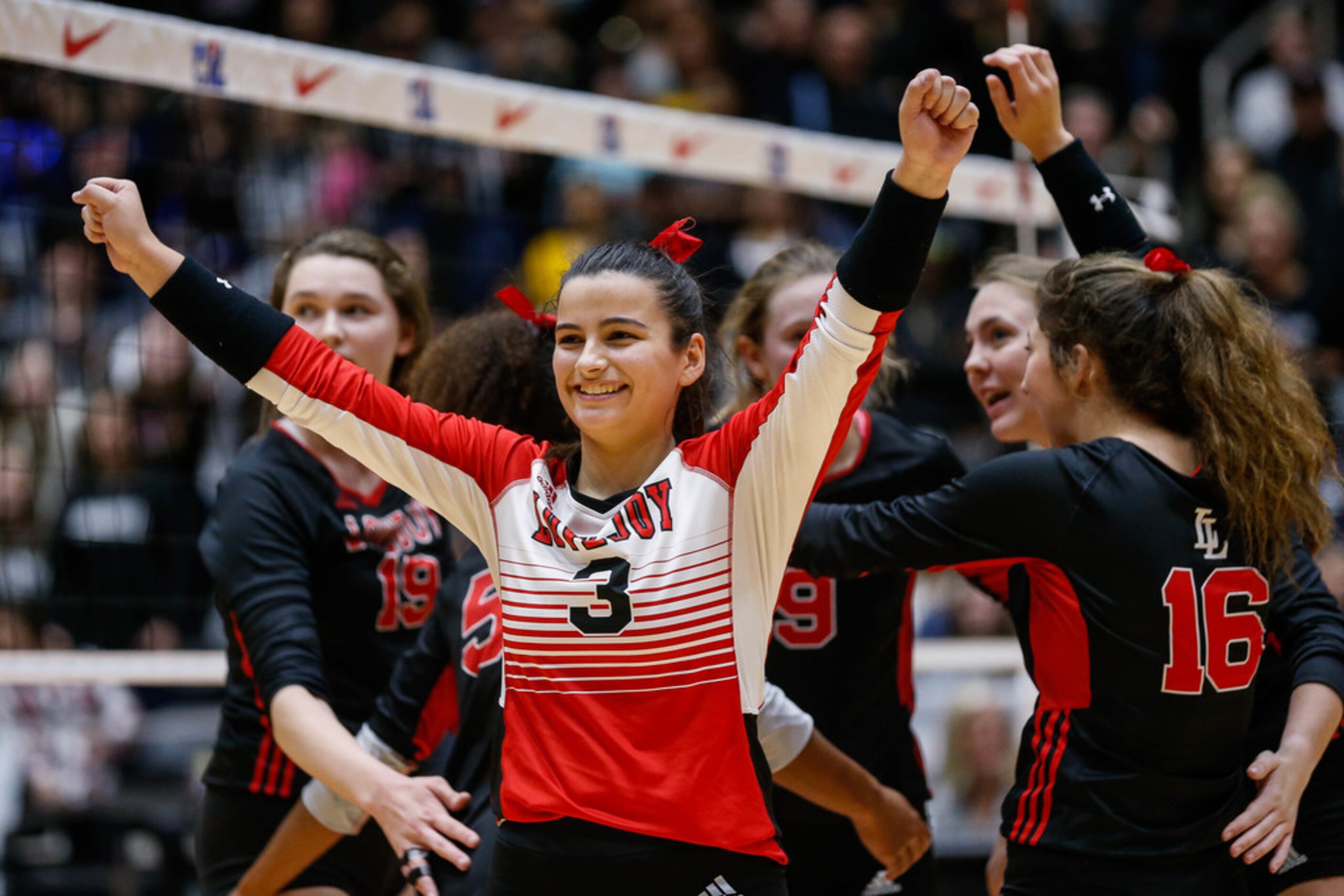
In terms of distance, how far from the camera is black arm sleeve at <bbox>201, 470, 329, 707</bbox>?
2734 mm

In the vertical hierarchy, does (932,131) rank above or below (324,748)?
above

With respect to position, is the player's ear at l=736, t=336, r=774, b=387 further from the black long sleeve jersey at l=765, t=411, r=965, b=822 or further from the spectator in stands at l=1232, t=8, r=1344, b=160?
the spectator in stands at l=1232, t=8, r=1344, b=160

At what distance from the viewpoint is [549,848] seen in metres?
2.12

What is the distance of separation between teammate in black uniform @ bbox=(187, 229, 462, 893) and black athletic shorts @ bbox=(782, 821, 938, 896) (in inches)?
35.2

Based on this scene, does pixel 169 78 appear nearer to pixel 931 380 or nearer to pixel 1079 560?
pixel 1079 560

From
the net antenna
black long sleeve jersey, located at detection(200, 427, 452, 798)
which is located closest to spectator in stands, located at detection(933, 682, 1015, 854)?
the net antenna

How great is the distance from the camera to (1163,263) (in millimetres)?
2613

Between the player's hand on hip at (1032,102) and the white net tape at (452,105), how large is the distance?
1.00 metres

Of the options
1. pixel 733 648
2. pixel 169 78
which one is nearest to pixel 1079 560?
pixel 733 648

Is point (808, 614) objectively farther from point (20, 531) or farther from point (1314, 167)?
point (1314, 167)

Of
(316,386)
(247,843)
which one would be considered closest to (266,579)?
(247,843)

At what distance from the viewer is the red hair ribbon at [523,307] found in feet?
8.98

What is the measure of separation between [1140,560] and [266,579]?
165 centimetres

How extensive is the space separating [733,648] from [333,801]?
1.01 metres
